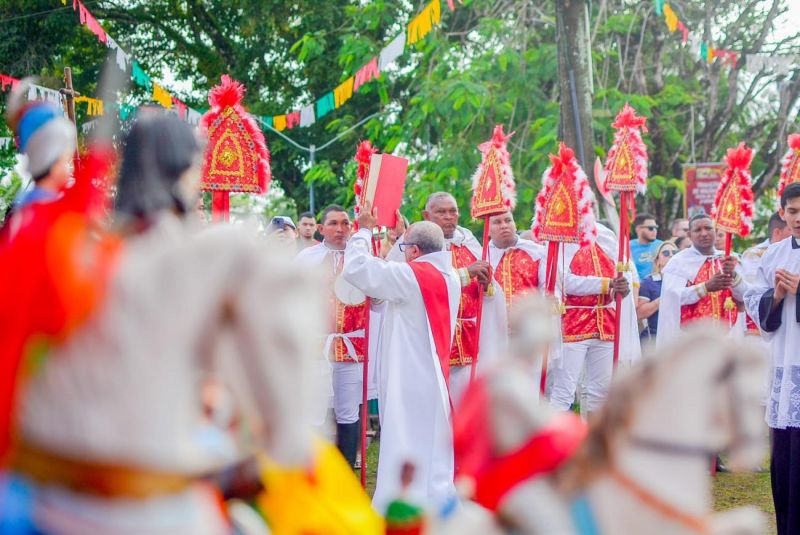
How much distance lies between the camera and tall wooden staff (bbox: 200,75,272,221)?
20.2 feet

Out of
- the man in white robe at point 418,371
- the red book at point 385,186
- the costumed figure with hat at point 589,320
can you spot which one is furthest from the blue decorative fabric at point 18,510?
the costumed figure with hat at point 589,320

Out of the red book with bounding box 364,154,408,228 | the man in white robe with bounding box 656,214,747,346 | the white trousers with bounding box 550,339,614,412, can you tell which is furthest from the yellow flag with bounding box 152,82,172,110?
the man in white robe with bounding box 656,214,747,346

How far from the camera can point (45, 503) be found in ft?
7.11

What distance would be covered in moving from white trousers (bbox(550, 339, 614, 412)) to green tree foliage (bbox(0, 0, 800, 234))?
491cm

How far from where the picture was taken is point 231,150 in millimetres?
6246

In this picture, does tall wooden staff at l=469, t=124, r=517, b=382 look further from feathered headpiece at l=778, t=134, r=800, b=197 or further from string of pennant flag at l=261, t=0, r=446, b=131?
string of pennant flag at l=261, t=0, r=446, b=131

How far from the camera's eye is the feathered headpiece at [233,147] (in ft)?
20.2

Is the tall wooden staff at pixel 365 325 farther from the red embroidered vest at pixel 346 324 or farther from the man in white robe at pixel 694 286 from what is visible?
the man in white robe at pixel 694 286

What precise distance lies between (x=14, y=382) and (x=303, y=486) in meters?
1.05

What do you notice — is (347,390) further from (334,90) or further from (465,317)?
(334,90)

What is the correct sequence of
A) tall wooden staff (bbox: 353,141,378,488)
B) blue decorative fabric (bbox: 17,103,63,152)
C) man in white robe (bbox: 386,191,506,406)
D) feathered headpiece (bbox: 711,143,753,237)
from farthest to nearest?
man in white robe (bbox: 386,191,506,406), tall wooden staff (bbox: 353,141,378,488), feathered headpiece (bbox: 711,143,753,237), blue decorative fabric (bbox: 17,103,63,152)

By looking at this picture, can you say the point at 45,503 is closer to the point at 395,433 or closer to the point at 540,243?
the point at 395,433

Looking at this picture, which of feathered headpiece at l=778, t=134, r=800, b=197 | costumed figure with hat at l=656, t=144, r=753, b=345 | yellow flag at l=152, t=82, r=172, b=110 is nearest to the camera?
feathered headpiece at l=778, t=134, r=800, b=197

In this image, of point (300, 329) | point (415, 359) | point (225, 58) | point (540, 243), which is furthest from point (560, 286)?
point (225, 58)
